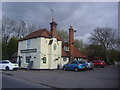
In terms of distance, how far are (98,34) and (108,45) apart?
180 inches

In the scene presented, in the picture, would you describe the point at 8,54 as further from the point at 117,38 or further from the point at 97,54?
the point at 117,38

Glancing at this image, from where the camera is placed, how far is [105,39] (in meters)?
49.6

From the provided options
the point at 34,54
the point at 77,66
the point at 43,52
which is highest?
the point at 43,52

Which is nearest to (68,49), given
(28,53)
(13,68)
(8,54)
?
(28,53)

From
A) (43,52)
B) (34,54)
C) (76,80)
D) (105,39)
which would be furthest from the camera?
(105,39)

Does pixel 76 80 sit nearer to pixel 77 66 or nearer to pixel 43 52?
pixel 77 66

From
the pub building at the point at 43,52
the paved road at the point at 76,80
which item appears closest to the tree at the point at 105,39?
the pub building at the point at 43,52

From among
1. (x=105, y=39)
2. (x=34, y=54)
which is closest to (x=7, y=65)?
(x=34, y=54)

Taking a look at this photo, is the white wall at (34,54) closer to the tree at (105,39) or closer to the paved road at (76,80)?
the paved road at (76,80)

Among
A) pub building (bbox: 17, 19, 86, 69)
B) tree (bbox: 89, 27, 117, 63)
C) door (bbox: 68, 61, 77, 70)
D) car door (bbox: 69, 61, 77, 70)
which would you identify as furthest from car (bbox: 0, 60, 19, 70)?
tree (bbox: 89, 27, 117, 63)

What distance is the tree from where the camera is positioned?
49.2 meters

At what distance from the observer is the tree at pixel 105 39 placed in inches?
1938

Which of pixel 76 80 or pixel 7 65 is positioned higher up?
pixel 7 65

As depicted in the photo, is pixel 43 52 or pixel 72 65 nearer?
pixel 72 65
